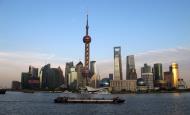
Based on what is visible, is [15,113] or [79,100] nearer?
[15,113]

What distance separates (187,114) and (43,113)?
175ft

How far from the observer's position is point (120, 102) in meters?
179

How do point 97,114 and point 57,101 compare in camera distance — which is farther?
point 57,101

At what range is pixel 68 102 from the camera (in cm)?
17762

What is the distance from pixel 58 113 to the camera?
114250 millimetres

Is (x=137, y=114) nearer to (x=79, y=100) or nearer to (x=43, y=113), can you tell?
(x=43, y=113)

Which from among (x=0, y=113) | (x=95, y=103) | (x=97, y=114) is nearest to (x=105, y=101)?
(x=95, y=103)

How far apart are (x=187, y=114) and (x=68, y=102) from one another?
3251 inches

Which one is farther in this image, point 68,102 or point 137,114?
point 68,102

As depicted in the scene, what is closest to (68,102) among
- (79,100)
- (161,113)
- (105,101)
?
(79,100)

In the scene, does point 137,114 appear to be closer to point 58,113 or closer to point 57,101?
point 58,113

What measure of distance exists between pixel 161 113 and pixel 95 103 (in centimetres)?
6432

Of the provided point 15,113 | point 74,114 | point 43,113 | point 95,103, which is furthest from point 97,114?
point 95,103

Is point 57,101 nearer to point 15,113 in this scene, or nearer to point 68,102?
point 68,102
